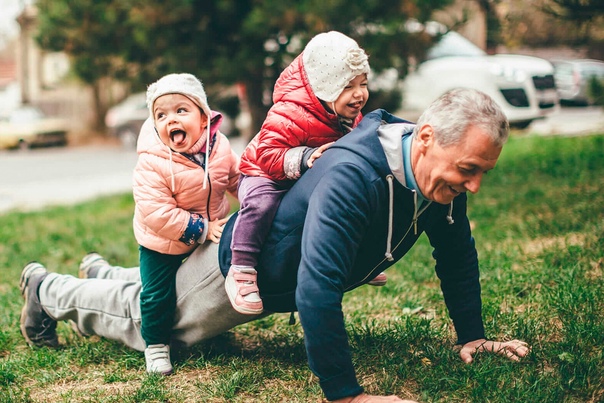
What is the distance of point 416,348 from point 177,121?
1.46 m

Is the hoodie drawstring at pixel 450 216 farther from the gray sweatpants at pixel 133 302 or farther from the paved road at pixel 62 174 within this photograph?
the paved road at pixel 62 174

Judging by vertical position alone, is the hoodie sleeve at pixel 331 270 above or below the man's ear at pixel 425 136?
below

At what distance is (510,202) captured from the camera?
6.53 m

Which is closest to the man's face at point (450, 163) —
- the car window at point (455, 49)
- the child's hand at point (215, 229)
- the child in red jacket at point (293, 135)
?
the child in red jacket at point (293, 135)

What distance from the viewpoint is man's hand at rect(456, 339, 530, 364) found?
3.00 metres

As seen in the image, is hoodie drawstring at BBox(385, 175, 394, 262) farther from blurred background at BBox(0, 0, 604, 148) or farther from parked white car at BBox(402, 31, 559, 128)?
parked white car at BBox(402, 31, 559, 128)

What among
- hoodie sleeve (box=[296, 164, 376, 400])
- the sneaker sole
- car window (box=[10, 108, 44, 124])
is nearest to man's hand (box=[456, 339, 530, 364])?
hoodie sleeve (box=[296, 164, 376, 400])

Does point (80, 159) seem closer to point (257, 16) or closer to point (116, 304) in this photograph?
point (257, 16)

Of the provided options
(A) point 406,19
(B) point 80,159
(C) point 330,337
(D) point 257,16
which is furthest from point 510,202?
(B) point 80,159

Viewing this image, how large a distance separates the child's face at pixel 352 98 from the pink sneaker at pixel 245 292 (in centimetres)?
73

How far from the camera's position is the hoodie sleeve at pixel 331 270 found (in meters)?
2.44

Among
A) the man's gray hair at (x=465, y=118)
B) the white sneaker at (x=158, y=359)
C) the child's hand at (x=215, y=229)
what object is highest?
the man's gray hair at (x=465, y=118)

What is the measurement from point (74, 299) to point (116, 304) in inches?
11.0

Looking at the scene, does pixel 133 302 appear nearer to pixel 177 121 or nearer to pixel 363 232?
pixel 177 121
